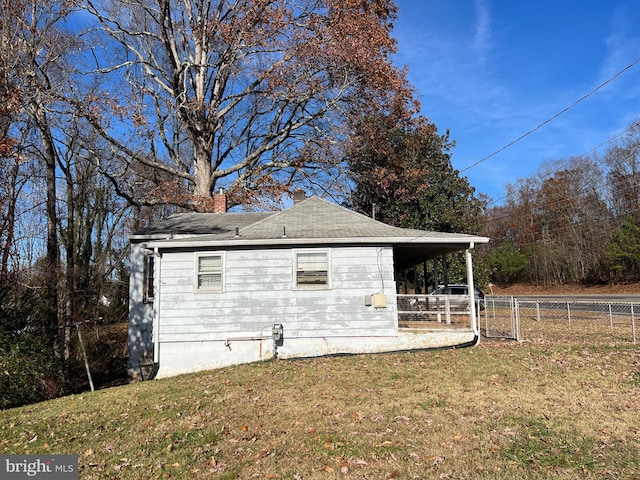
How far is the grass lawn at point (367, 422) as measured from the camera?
434cm

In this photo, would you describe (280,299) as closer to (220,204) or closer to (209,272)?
(209,272)

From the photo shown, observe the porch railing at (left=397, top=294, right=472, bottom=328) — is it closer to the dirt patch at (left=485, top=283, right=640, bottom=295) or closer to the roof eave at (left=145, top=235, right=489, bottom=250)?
the roof eave at (left=145, top=235, right=489, bottom=250)

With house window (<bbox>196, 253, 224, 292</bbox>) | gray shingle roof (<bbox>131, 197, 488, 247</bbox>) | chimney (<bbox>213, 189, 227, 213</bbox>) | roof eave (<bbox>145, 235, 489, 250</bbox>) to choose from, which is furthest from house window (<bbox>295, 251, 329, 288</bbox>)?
chimney (<bbox>213, 189, 227, 213</bbox>)

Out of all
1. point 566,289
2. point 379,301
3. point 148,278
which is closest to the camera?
point 379,301

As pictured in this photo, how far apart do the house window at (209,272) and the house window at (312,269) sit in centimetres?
195

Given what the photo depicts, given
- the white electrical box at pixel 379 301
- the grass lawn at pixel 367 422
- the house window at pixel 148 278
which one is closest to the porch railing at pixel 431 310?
the white electrical box at pixel 379 301

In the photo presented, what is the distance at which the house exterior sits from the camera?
34.7 feet

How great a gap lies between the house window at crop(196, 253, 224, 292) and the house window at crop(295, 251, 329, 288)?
76.9 inches

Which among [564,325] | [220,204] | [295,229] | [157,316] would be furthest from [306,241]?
[564,325]

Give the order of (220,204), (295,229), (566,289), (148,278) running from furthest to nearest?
1. (566,289)
2. (220,204)
3. (148,278)
4. (295,229)

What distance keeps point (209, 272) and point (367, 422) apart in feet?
21.2

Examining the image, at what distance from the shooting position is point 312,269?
10.8m

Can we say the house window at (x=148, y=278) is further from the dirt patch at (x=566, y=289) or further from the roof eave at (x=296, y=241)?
the dirt patch at (x=566, y=289)

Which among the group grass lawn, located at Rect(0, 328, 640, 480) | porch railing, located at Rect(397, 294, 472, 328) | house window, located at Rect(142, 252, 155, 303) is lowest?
grass lawn, located at Rect(0, 328, 640, 480)
